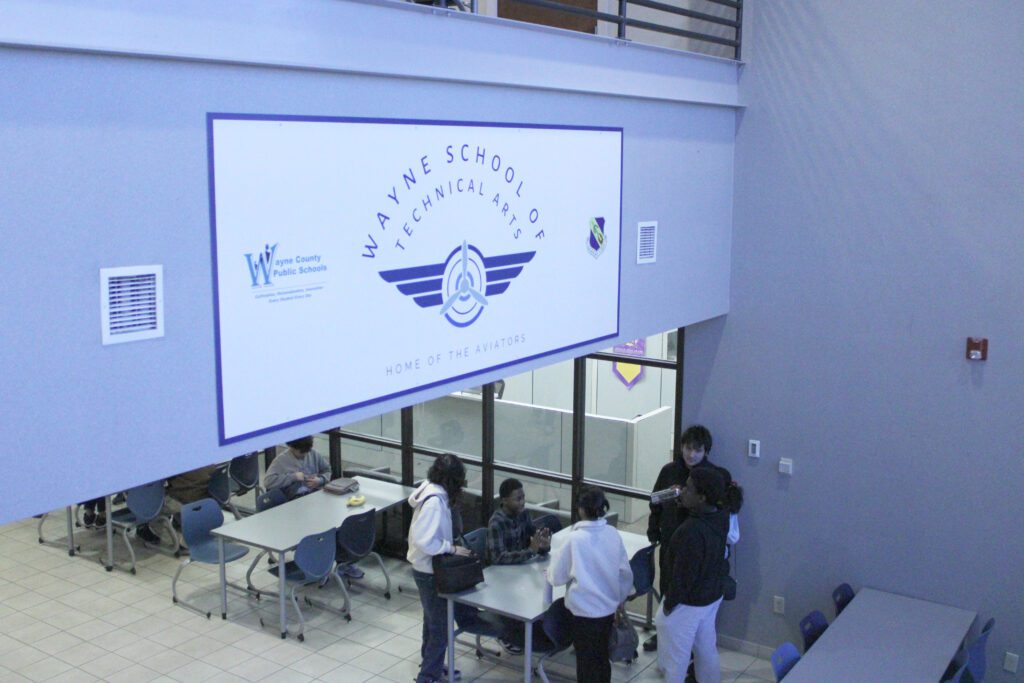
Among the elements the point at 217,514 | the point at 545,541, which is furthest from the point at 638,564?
the point at 217,514

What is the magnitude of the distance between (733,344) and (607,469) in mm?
1403

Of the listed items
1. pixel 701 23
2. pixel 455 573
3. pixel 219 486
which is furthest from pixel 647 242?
pixel 219 486

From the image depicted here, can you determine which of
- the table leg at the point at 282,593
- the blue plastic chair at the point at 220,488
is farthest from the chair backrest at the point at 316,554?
the blue plastic chair at the point at 220,488

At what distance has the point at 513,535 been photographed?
6.36 meters

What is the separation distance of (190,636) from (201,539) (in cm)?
86

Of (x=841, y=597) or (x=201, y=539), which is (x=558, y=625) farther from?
(x=201, y=539)

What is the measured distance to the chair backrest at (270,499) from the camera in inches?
307

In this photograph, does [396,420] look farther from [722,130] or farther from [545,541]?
[722,130]

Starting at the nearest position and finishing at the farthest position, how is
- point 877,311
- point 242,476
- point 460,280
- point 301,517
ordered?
point 460,280 → point 877,311 → point 301,517 → point 242,476

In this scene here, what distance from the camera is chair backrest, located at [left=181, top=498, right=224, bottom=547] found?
24.6ft

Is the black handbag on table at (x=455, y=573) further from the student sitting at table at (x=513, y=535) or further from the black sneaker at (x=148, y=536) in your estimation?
the black sneaker at (x=148, y=536)

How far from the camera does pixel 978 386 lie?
5625mm

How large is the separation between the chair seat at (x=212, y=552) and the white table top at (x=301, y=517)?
0.20 meters

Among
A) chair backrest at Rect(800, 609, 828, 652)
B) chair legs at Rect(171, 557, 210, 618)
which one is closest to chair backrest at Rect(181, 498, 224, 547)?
chair legs at Rect(171, 557, 210, 618)
